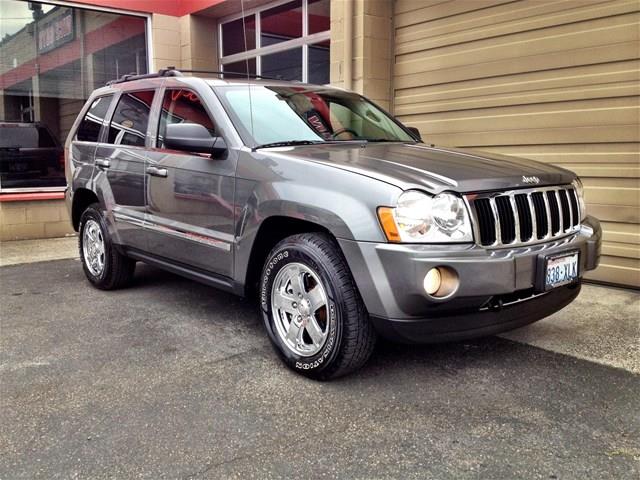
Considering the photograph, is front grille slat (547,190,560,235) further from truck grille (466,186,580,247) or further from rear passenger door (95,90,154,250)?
rear passenger door (95,90,154,250)

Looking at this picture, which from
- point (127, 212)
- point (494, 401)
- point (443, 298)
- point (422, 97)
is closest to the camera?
point (443, 298)

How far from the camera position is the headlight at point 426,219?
2.85 metres

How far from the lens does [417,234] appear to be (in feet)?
9.36

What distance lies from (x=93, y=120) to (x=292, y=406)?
3627 millimetres

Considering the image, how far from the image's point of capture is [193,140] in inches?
144

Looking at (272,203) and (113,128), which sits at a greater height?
(113,128)

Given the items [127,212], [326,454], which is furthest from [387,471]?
[127,212]

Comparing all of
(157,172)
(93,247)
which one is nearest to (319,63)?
(93,247)

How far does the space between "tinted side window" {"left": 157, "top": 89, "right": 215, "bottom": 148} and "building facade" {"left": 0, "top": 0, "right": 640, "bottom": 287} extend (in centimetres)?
68

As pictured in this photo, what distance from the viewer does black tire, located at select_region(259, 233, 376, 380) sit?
9.95ft

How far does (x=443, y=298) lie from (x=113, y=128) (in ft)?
11.3

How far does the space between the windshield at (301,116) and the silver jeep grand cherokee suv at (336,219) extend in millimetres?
14

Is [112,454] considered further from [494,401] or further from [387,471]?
[494,401]

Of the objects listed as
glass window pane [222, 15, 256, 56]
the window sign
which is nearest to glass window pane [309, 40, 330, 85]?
glass window pane [222, 15, 256, 56]
